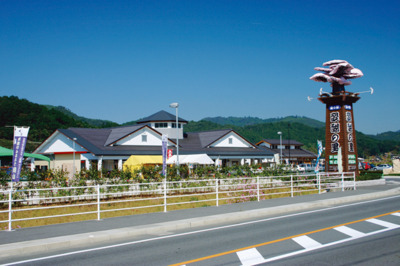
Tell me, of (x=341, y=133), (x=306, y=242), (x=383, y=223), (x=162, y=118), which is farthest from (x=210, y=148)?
(x=306, y=242)

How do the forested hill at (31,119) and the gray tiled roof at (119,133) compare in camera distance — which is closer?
Answer: the gray tiled roof at (119,133)

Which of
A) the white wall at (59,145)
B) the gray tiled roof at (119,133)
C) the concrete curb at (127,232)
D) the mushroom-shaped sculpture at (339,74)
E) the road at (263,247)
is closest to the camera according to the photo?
the road at (263,247)

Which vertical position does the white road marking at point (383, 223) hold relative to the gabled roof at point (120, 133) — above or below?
below

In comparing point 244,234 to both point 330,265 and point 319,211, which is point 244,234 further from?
point 319,211

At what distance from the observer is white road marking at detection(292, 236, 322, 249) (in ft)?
30.3

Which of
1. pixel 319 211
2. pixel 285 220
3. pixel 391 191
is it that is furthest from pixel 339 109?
pixel 285 220

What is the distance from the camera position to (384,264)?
760 cm

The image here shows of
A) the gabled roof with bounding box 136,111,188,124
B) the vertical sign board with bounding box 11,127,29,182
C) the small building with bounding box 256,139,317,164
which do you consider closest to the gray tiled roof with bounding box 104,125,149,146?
the gabled roof with bounding box 136,111,188,124

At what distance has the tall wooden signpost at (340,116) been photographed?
32.0 metres

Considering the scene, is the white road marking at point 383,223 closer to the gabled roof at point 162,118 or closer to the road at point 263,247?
the road at point 263,247

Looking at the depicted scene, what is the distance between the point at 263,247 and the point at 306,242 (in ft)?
4.05

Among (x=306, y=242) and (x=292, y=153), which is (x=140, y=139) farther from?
(x=292, y=153)

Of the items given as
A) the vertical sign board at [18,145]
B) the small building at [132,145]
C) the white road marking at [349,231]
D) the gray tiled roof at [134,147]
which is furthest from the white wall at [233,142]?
the white road marking at [349,231]

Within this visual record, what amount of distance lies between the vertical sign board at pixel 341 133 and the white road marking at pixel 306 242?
23.2 m
